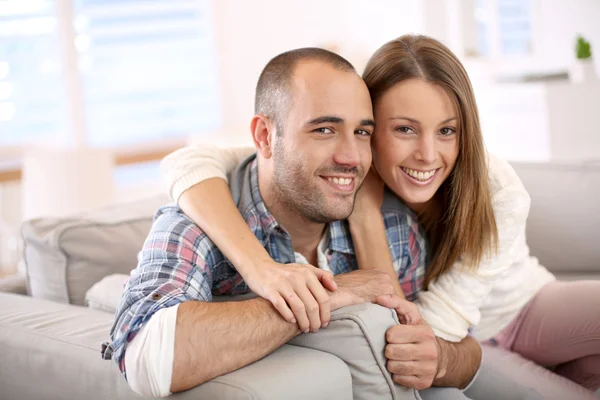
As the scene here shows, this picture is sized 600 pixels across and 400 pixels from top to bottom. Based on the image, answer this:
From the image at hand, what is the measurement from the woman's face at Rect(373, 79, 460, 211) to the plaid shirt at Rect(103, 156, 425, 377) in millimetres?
128

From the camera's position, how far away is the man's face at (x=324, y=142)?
62.7 inches

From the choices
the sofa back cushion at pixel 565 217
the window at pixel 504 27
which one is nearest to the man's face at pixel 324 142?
the sofa back cushion at pixel 565 217

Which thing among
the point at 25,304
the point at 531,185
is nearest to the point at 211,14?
the point at 531,185

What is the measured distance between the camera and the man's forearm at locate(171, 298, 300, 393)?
1220 millimetres

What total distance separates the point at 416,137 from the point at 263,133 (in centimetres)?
35

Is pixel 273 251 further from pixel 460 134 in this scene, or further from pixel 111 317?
pixel 460 134

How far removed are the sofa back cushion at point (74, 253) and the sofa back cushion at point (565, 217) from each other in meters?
1.22

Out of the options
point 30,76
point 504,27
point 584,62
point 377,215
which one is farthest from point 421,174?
point 30,76

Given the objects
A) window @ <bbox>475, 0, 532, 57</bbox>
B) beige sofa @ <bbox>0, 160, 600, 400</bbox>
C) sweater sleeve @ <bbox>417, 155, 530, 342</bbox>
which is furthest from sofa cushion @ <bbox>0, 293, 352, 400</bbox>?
window @ <bbox>475, 0, 532, 57</bbox>

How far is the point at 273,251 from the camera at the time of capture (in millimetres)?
1692

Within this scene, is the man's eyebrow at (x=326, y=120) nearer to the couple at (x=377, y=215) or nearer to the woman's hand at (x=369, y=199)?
the couple at (x=377, y=215)

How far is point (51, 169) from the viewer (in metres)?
3.36

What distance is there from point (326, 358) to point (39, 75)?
12.3 ft

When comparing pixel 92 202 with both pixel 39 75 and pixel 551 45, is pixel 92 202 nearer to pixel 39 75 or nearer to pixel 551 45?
pixel 39 75
